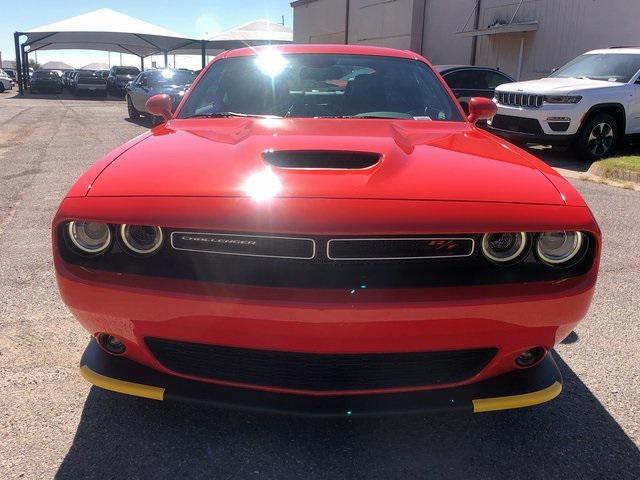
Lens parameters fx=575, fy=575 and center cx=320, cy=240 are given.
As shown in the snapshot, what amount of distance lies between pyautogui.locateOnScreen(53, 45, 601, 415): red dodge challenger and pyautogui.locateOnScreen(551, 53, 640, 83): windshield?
875 centimetres

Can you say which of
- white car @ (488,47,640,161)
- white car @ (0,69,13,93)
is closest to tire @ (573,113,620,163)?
white car @ (488,47,640,161)

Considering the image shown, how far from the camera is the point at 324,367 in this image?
1.84m

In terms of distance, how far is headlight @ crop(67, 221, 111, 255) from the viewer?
1.87 meters

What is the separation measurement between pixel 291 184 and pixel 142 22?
109ft

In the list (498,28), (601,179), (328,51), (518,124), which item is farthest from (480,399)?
(498,28)

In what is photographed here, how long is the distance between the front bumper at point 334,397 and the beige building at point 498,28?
13.6 meters

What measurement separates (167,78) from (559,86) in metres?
10.5

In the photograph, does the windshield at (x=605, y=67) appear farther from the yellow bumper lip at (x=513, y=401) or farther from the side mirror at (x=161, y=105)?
the yellow bumper lip at (x=513, y=401)

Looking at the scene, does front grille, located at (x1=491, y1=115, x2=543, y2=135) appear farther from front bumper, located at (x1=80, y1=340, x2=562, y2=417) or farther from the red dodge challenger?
front bumper, located at (x1=80, y1=340, x2=562, y2=417)

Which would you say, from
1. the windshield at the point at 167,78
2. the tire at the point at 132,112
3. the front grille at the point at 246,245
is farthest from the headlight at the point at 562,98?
the tire at the point at 132,112

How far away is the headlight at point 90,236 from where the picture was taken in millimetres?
1868

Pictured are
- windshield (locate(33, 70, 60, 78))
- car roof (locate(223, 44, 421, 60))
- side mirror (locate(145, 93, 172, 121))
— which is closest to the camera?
side mirror (locate(145, 93, 172, 121))

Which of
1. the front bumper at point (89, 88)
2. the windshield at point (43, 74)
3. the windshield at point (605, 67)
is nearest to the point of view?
the windshield at point (605, 67)

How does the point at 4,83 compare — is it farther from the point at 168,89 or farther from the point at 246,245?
the point at 246,245
